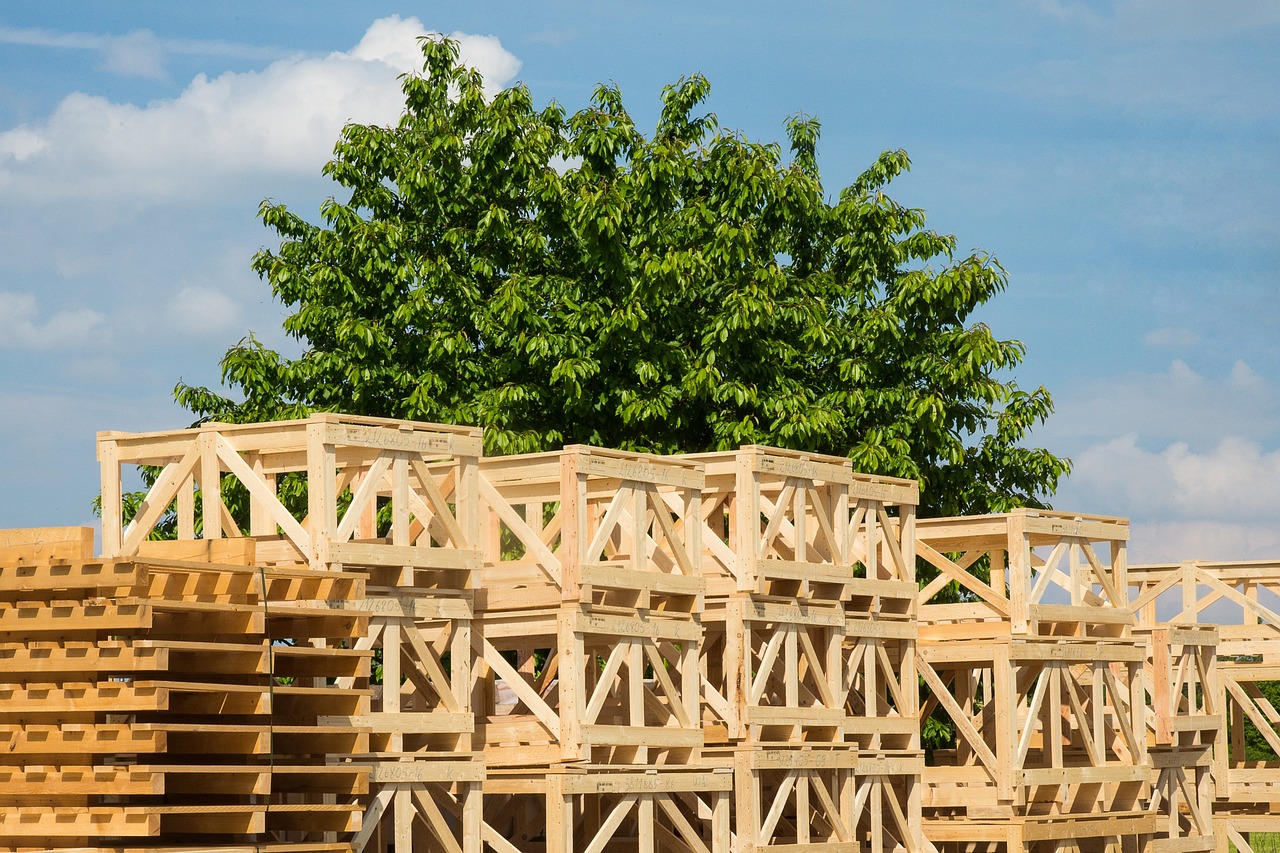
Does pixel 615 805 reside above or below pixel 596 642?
below

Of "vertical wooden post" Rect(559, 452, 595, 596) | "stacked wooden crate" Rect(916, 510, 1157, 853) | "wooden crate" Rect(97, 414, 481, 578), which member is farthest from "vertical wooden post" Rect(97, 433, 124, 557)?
"stacked wooden crate" Rect(916, 510, 1157, 853)

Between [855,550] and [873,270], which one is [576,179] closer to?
[873,270]

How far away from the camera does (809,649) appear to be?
22.8 meters

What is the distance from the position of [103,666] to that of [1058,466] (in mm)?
21717

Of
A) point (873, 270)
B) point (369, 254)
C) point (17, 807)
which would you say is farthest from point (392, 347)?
point (17, 807)

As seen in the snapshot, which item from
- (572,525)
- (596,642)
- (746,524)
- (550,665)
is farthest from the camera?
(550,665)

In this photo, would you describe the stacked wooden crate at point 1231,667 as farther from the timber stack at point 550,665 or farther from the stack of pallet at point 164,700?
the stack of pallet at point 164,700

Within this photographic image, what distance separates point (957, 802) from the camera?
25797 millimetres

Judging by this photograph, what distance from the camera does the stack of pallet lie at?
52.9 feet

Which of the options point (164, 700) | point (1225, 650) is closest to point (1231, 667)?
point (1225, 650)

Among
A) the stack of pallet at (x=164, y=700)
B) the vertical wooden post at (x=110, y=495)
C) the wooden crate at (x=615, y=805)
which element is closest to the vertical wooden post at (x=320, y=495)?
the stack of pallet at (x=164, y=700)

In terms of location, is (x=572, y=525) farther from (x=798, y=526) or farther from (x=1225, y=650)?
(x=1225, y=650)

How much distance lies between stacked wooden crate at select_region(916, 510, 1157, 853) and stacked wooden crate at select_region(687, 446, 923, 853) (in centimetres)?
108

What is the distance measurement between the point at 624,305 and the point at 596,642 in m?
11.6
